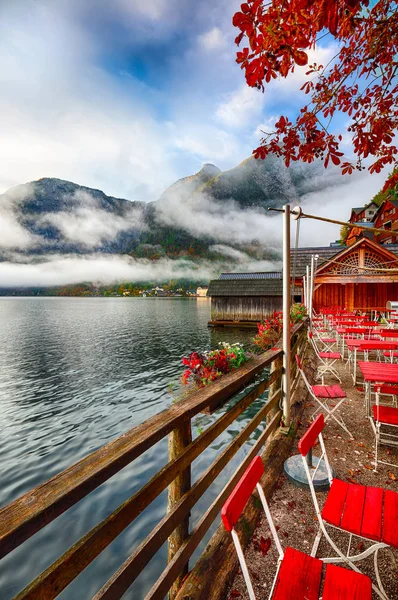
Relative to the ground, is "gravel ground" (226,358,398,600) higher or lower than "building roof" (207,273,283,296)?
lower

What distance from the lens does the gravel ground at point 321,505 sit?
234cm

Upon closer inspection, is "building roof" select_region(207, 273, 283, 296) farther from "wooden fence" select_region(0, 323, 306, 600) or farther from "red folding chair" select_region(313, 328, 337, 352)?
"wooden fence" select_region(0, 323, 306, 600)

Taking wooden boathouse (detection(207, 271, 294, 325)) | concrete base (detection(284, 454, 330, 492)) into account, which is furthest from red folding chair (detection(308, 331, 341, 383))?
wooden boathouse (detection(207, 271, 294, 325))

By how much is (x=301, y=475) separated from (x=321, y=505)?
0.43 meters

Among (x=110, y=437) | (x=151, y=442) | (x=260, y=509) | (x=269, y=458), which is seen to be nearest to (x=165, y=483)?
(x=151, y=442)

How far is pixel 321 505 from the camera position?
3.14 m

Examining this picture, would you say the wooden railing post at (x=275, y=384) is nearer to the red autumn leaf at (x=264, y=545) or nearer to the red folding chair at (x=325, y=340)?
the red autumn leaf at (x=264, y=545)

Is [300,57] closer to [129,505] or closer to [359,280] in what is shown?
[129,505]

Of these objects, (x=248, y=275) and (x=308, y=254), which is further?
(x=248, y=275)

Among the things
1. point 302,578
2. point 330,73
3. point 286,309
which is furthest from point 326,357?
point 302,578

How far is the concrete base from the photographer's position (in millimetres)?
3410

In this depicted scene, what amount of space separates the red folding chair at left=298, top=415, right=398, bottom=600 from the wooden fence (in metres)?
0.93

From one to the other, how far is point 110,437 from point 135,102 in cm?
2304

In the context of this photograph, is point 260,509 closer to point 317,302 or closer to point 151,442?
point 151,442
